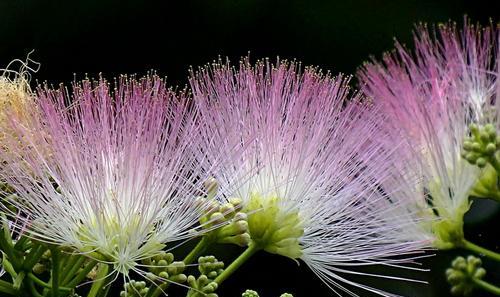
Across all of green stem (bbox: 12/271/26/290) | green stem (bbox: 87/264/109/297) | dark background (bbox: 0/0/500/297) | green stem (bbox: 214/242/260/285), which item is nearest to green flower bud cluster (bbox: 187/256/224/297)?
green stem (bbox: 214/242/260/285)

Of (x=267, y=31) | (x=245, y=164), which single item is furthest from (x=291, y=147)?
(x=267, y=31)

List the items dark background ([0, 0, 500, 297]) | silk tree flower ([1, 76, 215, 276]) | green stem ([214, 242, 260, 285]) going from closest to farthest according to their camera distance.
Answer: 1. silk tree flower ([1, 76, 215, 276])
2. green stem ([214, 242, 260, 285])
3. dark background ([0, 0, 500, 297])

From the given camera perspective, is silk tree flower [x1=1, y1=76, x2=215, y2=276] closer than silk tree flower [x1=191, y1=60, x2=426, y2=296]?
Yes

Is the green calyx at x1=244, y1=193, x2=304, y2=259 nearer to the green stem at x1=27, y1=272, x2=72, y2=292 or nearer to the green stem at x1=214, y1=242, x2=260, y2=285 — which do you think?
the green stem at x1=214, y1=242, x2=260, y2=285

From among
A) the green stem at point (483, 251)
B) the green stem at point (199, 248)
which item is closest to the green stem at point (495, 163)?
the green stem at point (483, 251)

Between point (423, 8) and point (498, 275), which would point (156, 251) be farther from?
point (423, 8)

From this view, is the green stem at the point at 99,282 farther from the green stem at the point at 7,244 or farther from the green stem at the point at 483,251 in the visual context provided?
the green stem at the point at 483,251
